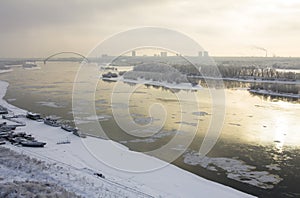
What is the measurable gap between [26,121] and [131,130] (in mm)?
3590

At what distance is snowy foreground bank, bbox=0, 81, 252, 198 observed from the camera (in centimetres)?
486

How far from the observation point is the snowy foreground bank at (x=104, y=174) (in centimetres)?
486

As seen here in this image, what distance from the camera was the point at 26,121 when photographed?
10.3 metres

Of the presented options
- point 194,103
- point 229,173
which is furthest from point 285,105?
point 229,173

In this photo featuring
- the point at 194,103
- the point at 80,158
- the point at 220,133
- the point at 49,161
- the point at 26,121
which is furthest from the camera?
the point at 194,103

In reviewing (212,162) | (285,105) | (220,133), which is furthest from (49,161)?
(285,105)

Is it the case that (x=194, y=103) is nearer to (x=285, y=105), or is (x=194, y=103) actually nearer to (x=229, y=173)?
(x=285, y=105)

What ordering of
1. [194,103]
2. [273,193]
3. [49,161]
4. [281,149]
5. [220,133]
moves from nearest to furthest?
[273,193] < [49,161] < [281,149] < [220,133] < [194,103]

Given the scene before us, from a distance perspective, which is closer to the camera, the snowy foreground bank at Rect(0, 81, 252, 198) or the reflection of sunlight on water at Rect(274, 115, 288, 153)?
the snowy foreground bank at Rect(0, 81, 252, 198)

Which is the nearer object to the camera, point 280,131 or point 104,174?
point 104,174

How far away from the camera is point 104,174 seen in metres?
5.79

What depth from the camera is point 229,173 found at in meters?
6.29

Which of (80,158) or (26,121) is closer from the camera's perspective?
(80,158)

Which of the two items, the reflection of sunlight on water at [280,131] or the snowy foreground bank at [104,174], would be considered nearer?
the snowy foreground bank at [104,174]
